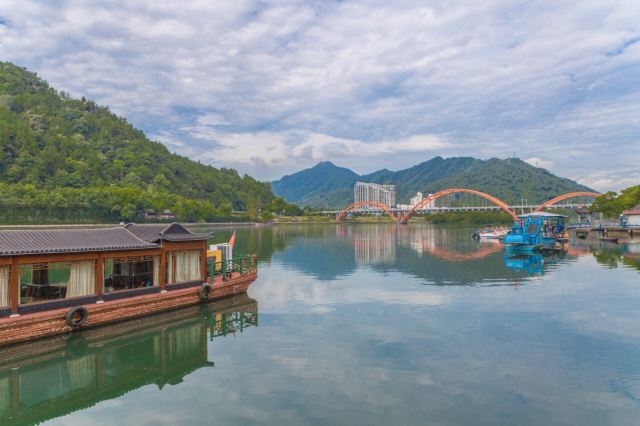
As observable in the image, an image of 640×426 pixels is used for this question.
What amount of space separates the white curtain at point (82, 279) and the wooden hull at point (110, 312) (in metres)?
0.59

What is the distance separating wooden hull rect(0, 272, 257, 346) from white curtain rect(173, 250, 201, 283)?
56 cm

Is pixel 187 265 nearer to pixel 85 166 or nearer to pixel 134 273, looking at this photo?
pixel 134 273

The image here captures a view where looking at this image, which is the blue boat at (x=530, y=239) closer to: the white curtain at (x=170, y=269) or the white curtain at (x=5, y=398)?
the white curtain at (x=170, y=269)

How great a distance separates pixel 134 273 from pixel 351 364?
36.4 ft

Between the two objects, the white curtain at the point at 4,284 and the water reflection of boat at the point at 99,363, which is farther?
the white curtain at the point at 4,284

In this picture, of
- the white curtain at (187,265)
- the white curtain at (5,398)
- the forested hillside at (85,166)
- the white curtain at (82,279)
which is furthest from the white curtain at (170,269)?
the forested hillside at (85,166)

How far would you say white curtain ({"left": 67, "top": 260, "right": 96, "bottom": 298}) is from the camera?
16.4 meters

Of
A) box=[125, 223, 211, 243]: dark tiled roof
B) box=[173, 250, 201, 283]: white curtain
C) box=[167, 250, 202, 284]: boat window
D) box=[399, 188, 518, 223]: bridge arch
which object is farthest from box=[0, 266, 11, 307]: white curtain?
box=[399, 188, 518, 223]: bridge arch

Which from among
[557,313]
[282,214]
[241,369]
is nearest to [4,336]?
[241,369]

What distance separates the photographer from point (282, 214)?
590 ft

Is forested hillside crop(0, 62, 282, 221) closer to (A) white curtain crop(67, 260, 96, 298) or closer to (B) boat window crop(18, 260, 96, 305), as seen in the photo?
(B) boat window crop(18, 260, 96, 305)

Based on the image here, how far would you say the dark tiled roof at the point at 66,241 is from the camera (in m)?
15.0

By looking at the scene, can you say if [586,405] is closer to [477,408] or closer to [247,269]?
[477,408]

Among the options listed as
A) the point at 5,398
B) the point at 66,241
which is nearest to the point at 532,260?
the point at 66,241
